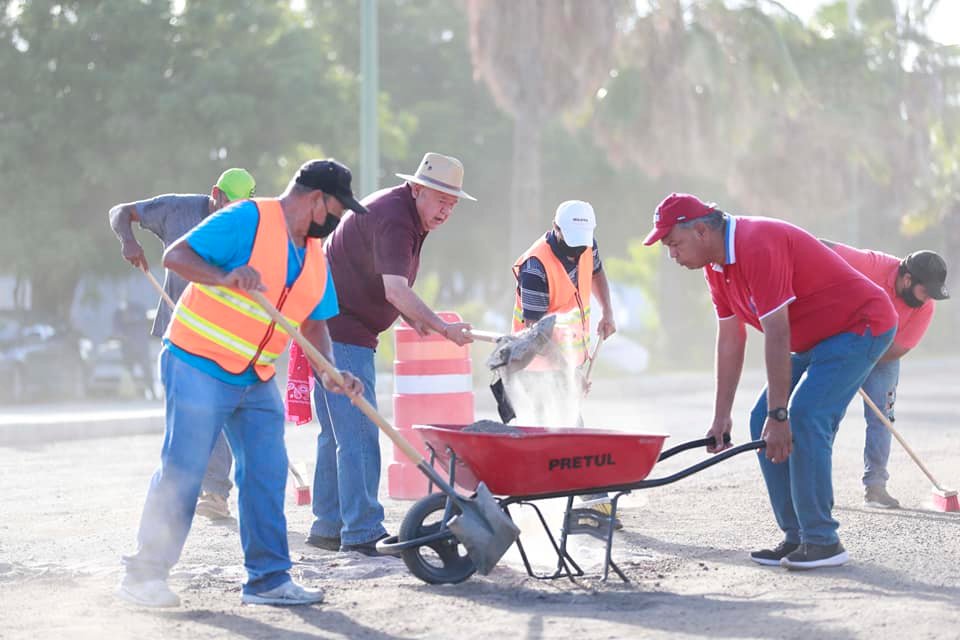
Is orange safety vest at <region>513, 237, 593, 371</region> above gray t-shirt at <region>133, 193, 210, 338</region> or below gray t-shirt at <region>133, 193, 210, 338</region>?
below

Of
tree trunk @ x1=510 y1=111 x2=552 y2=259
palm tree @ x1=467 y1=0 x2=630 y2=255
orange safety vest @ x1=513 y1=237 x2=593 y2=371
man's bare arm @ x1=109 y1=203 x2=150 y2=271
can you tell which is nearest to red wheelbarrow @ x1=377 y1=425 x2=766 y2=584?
orange safety vest @ x1=513 y1=237 x2=593 y2=371

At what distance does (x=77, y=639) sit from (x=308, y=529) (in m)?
2.87

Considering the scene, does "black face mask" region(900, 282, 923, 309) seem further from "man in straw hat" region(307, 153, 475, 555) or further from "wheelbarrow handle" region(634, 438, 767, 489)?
"man in straw hat" region(307, 153, 475, 555)

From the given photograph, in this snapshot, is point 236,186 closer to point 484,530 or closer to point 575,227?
point 575,227

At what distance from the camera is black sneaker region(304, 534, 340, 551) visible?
292 inches

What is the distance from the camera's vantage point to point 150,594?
5867 mm

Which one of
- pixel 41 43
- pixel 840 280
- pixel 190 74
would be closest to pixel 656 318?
pixel 190 74

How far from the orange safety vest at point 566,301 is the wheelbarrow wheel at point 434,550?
68.6 inches

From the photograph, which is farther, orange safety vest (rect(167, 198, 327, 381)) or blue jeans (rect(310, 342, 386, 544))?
blue jeans (rect(310, 342, 386, 544))

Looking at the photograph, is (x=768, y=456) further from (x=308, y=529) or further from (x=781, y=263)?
(x=308, y=529)

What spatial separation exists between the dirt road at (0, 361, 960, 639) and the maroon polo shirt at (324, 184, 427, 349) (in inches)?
44.3

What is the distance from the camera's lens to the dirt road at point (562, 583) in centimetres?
551

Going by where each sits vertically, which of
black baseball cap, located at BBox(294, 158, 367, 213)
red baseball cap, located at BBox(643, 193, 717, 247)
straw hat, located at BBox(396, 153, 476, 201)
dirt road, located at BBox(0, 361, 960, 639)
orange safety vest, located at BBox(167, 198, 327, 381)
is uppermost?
straw hat, located at BBox(396, 153, 476, 201)

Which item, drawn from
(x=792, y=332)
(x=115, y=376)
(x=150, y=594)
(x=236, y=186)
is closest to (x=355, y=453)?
(x=150, y=594)
